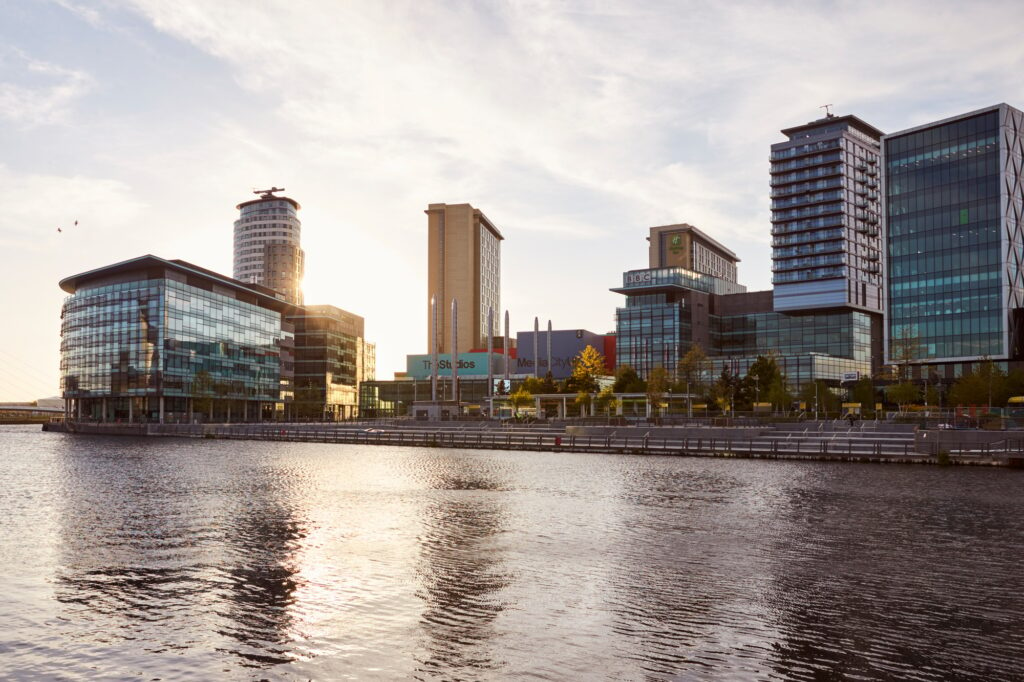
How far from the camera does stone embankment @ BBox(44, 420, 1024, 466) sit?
60969mm

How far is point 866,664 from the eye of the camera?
550 inches

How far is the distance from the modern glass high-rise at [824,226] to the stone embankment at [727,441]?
10309 centimetres

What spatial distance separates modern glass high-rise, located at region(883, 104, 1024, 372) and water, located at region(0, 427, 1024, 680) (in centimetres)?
10862

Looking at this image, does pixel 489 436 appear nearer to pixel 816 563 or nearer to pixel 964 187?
pixel 816 563

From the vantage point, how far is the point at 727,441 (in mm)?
73812

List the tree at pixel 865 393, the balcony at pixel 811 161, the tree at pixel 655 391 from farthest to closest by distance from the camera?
the balcony at pixel 811 161
the tree at pixel 865 393
the tree at pixel 655 391

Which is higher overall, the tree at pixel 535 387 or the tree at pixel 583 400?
the tree at pixel 535 387

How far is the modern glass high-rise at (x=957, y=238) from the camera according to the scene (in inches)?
5310

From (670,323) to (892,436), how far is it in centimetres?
11789

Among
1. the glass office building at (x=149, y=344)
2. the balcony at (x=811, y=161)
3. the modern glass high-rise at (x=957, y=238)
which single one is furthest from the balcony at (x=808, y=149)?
the glass office building at (x=149, y=344)

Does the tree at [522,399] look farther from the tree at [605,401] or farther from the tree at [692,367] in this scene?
the tree at [692,367]

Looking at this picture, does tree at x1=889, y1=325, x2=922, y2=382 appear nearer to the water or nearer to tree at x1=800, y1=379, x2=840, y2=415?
tree at x1=800, y1=379, x2=840, y2=415

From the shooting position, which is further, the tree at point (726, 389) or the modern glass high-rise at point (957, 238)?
the modern glass high-rise at point (957, 238)

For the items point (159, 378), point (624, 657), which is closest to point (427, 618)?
point (624, 657)
